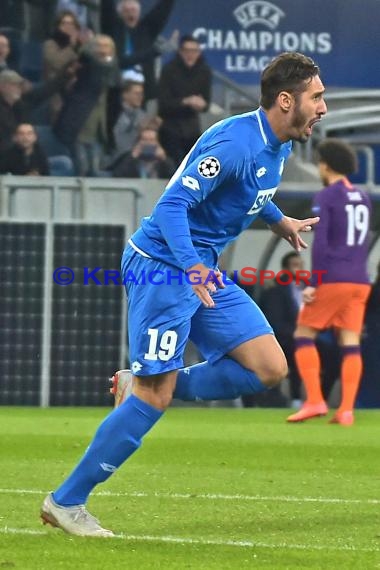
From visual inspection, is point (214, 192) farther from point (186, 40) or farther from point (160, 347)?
point (186, 40)

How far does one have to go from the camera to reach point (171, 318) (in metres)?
6.71

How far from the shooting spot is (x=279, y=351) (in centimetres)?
703

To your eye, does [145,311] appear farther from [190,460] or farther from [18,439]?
[18,439]

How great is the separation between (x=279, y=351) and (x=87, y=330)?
884 cm

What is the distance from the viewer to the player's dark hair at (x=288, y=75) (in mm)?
6973

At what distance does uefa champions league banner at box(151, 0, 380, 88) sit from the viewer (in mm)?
18094

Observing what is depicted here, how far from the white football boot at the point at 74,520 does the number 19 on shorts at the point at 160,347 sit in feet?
2.24

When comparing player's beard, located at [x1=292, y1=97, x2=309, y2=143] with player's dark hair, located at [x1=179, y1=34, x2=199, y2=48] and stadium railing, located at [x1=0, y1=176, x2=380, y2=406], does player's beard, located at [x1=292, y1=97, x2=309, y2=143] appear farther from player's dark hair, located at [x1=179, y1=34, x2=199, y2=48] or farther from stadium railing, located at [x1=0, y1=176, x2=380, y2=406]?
player's dark hair, located at [x1=179, y1=34, x2=199, y2=48]

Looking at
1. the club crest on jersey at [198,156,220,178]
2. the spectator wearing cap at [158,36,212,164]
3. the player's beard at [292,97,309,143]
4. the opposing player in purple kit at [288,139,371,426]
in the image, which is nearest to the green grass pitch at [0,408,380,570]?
the opposing player in purple kit at [288,139,371,426]

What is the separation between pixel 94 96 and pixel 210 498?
9014 mm

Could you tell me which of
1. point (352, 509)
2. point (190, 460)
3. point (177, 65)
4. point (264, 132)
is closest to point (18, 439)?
point (190, 460)

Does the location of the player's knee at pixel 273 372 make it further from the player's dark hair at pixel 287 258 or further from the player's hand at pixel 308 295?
the player's dark hair at pixel 287 258

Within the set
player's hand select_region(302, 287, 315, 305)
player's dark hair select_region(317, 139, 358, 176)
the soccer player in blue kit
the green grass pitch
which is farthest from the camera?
player's hand select_region(302, 287, 315, 305)

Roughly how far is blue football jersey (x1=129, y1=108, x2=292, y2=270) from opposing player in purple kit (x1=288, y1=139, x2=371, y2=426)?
566cm
